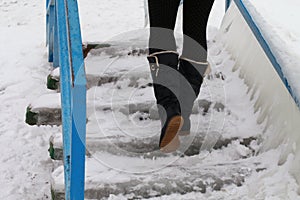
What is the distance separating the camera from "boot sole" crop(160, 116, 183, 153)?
6.94 feet

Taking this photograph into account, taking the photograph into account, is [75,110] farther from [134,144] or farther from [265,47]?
[265,47]

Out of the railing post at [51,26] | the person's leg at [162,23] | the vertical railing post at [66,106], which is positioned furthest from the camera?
the railing post at [51,26]

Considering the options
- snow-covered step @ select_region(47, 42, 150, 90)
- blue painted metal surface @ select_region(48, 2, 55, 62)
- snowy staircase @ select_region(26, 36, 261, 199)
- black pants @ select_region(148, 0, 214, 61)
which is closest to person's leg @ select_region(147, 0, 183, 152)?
black pants @ select_region(148, 0, 214, 61)

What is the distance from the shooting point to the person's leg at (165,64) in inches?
83.4

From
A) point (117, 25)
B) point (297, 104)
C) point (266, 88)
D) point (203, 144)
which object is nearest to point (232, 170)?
point (203, 144)

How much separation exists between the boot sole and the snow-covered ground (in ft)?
0.72

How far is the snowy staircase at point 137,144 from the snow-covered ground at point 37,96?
0.05 metres

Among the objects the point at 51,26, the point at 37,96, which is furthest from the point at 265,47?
the point at 51,26

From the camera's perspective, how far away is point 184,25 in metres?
2.25

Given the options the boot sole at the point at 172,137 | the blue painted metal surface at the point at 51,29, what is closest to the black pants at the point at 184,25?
the boot sole at the point at 172,137

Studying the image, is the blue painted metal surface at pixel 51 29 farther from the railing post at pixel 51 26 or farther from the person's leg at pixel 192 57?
the person's leg at pixel 192 57

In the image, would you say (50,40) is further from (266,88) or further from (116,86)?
(266,88)

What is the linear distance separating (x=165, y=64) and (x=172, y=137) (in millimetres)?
320

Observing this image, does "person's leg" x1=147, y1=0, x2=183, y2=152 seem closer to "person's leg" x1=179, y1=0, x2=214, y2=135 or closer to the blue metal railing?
"person's leg" x1=179, y1=0, x2=214, y2=135
